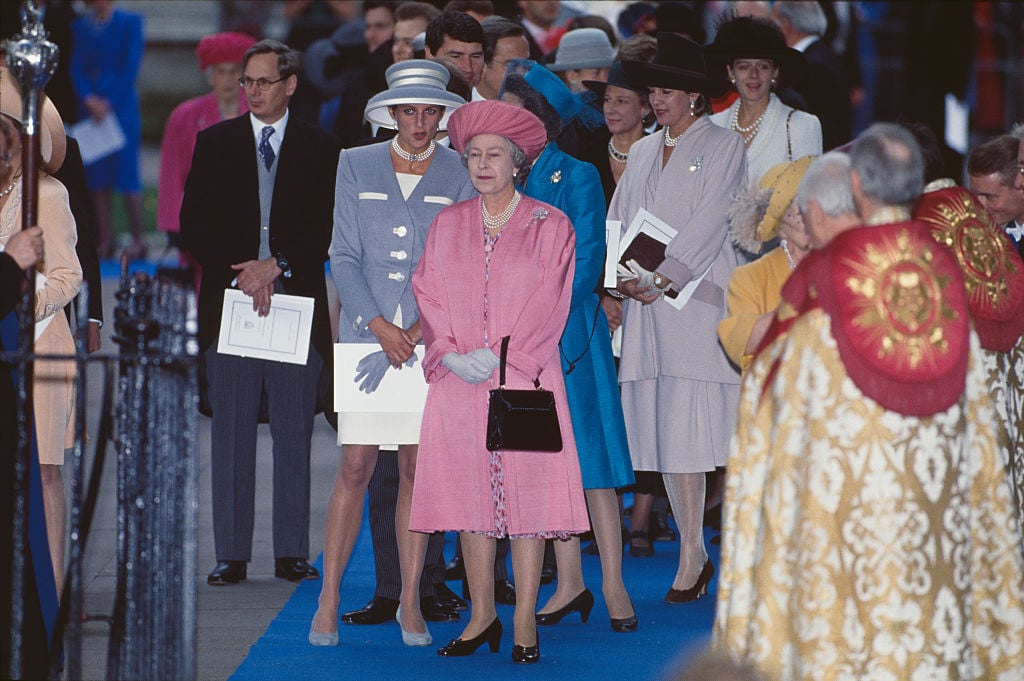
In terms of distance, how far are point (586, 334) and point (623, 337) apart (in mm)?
652

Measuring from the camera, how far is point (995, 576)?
436cm

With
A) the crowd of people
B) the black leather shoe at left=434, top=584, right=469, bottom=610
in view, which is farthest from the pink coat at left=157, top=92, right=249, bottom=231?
the black leather shoe at left=434, top=584, right=469, bottom=610

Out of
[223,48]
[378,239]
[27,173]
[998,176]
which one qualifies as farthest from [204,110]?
[27,173]

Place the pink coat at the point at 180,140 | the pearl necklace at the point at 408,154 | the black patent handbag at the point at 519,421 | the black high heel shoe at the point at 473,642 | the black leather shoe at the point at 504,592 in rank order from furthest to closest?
the pink coat at the point at 180,140, the black leather shoe at the point at 504,592, the pearl necklace at the point at 408,154, the black high heel shoe at the point at 473,642, the black patent handbag at the point at 519,421

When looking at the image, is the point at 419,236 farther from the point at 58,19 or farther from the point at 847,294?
the point at 58,19

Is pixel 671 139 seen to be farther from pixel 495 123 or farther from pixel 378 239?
pixel 378 239

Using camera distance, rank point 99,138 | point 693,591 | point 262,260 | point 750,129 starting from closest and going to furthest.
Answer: point 693,591, point 262,260, point 750,129, point 99,138

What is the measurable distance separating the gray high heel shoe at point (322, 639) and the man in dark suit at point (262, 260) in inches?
41.1

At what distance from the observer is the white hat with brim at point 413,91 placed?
5.96m

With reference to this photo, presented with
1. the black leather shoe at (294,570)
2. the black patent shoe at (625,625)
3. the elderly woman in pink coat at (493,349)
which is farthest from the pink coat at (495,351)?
the black leather shoe at (294,570)

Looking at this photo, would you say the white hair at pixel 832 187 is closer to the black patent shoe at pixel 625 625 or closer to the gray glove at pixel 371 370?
the gray glove at pixel 371 370

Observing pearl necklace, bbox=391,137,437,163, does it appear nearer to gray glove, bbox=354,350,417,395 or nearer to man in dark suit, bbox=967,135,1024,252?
gray glove, bbox=354,350,417,395

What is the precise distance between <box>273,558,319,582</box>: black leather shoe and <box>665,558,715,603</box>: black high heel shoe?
1430mm

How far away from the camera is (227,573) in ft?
22.5
